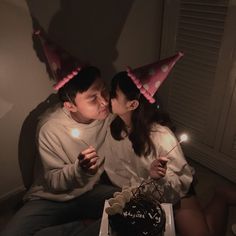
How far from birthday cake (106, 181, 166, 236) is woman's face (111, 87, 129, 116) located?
15.5 inches

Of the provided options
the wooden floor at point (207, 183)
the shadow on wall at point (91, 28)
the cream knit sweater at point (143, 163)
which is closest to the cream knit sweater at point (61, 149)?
the cream knit sweater at point (143, 163)

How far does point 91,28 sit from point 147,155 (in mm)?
741

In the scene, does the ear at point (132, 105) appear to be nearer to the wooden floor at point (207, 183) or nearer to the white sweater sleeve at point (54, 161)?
the white sweater sleeve at point (54, 161)

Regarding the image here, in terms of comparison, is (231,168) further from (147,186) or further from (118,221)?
(118,221)

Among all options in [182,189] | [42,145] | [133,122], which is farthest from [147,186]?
[42,145]

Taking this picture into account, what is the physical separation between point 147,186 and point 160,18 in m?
1.09

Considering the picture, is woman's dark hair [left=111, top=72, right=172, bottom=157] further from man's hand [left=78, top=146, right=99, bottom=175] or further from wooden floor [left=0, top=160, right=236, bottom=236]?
wooden floor [left=0, top=160, right=236, bottom=236]

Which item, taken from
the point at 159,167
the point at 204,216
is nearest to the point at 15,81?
the point at 159,167

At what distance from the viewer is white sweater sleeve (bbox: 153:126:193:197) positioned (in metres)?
1.50

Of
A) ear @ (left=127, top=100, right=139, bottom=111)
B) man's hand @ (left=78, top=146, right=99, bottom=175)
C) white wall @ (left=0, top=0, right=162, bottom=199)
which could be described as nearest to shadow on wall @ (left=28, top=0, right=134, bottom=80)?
white wall @ (left=0, top=0, right=162, bottom=199)

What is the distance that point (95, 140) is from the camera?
1.65 meters

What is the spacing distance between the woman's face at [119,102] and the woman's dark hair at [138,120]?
13 millimetres

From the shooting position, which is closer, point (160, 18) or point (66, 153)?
point (66, 153)

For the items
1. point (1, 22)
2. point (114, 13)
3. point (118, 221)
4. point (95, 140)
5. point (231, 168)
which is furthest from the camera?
point (231, 168)
